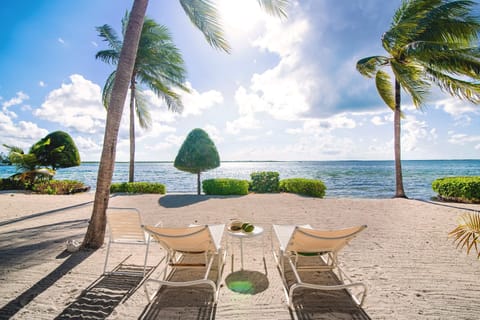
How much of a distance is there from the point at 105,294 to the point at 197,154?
8912 millimetres

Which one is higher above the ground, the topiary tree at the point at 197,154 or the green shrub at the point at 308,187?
the topiary tree at the point at 197,154

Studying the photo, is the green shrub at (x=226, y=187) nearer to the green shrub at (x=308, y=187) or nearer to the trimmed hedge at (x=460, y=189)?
the green shrub at (x=308, y=187)

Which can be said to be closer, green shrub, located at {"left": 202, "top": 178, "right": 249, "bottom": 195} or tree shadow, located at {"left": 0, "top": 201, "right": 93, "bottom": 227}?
tree shadow, located at {"left": 0, "top": 201, "right": 93, "bottom": 227}

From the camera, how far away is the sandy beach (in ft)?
7.41

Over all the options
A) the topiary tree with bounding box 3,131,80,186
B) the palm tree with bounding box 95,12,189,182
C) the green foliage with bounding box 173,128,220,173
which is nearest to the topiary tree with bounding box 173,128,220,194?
the green foliage with bounding box 173,128,220,173

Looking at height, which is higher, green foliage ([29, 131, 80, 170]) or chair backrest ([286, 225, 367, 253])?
green foliage ([29, 131, 80, 170])

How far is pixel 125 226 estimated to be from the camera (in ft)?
10.9

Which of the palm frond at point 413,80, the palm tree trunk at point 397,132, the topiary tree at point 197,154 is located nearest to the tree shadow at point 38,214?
the topiary tree at point 197,154

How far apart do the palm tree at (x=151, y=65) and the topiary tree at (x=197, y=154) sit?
2549 mm

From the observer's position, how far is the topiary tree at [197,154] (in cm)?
1131

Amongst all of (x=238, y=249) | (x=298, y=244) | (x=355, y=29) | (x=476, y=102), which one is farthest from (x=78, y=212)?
(x=476, y=102)

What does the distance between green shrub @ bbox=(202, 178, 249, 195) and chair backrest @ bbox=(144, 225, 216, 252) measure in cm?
727

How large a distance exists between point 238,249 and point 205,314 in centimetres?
186

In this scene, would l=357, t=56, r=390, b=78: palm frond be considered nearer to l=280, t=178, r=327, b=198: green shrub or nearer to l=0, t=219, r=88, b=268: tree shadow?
l=280, t=178, r=327, b=198: green shrub
